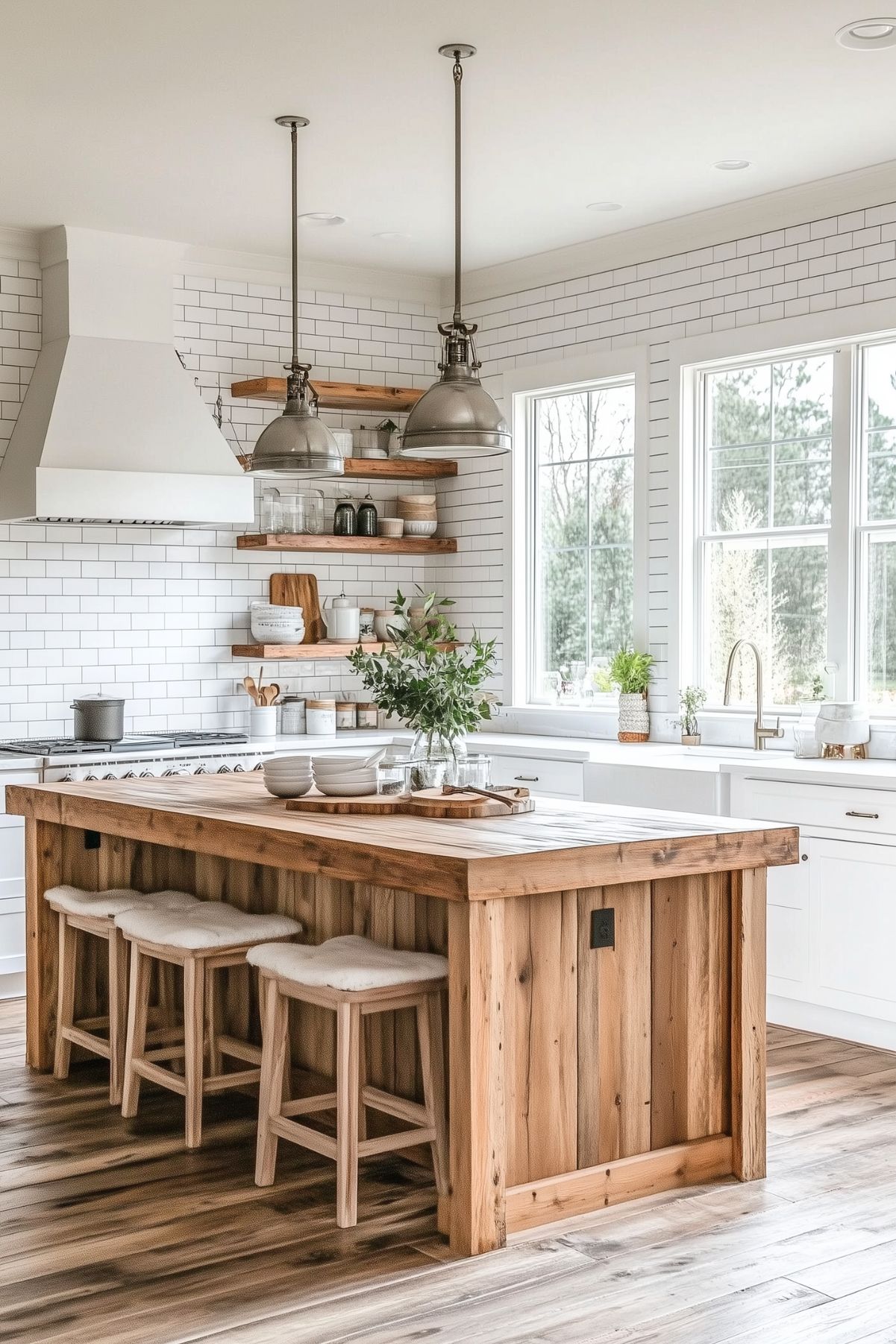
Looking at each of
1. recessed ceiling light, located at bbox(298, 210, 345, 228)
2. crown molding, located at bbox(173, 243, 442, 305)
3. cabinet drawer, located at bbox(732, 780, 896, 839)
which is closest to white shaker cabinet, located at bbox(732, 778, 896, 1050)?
cabinet drawer, located at bbox(732, 780, 896, 839)

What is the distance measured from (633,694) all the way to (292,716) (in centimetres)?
172

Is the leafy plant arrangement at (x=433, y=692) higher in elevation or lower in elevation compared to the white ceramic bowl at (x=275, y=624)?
lower

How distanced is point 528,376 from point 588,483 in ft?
2.07

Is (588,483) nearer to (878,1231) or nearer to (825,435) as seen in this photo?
(825,435)

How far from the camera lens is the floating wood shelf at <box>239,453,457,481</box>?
7.30 metres

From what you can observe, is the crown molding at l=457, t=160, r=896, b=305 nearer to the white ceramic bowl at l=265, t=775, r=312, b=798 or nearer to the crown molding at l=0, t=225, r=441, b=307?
the crown molding at l=0, t=225, r=441, b=307

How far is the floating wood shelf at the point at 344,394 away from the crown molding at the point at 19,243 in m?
1.08

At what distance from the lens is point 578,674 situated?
23.5ft

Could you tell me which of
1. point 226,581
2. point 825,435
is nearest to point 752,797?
point 825,435

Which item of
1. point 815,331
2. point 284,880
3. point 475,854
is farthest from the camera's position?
point 815,331

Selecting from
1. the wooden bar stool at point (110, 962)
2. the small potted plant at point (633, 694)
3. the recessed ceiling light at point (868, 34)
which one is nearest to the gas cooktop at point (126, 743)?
the wooden bar stool at point (110, 962)

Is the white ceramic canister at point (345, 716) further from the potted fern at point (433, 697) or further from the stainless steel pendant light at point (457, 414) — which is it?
the stainless steel pendant light at point (457, 414)

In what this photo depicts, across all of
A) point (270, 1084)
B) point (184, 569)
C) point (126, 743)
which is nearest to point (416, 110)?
point (184, 569)

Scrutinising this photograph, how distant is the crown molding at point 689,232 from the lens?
18.8 ft
